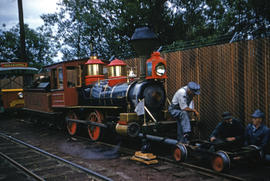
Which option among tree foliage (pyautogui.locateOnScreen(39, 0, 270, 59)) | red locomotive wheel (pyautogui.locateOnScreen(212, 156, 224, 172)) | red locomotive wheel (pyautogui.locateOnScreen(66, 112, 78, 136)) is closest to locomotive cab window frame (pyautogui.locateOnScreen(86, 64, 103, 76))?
red locomotive wheel (pyautogui.locateOnScreen(66, 112, 78, 136))

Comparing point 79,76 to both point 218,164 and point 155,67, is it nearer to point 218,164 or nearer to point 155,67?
point 155,67

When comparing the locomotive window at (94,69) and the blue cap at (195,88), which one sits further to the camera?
the locomotive window at (94,69)

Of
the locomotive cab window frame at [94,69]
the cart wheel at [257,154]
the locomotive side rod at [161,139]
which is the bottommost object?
the cart wheel at [257,154]

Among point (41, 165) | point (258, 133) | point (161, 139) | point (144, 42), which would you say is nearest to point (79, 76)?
point (144, 42)

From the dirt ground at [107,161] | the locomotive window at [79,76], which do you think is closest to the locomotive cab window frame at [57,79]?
the locomotive window at [79,76]

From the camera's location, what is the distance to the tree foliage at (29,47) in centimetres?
3778

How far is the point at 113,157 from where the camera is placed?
615 centimetres

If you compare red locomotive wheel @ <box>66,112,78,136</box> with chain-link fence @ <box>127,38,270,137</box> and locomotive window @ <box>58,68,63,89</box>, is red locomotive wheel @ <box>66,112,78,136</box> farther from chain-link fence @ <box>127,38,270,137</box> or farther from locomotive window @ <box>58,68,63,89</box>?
chain-link fence @ <box>127,38,270,137</box>

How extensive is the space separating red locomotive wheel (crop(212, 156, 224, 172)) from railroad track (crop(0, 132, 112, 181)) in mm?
1862

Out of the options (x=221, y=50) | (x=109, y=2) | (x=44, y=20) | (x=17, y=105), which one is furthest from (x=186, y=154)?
(x=44, y=20)

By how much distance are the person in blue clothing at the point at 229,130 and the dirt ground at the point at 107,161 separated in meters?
0.99

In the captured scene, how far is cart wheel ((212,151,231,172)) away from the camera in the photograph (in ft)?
14.5

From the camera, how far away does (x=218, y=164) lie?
4.58 m

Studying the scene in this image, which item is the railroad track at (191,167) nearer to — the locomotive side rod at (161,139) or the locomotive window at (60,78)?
the locomotive side rod at (161,139)
